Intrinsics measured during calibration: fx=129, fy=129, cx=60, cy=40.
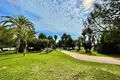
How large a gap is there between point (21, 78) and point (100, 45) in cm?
3336

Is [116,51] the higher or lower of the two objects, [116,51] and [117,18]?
the lower

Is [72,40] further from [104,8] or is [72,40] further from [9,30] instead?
[104,8]

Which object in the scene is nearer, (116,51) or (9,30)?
(9,30)

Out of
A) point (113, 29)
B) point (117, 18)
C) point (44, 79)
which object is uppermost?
A: point (117, 18)

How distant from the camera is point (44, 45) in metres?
47.1

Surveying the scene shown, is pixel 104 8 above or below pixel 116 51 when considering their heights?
above

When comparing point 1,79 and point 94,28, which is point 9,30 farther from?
point 1,79

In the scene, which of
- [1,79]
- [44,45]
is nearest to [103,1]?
[1,79]

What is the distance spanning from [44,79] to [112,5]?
827 cm

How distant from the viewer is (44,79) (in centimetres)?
660

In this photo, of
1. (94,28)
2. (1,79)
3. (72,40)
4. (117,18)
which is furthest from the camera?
(72,40)

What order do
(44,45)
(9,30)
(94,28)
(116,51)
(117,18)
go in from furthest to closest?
(44,45) → (116,51) → (9,30) → (94,28) → (117,18)

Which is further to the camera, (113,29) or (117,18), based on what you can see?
(113,29)

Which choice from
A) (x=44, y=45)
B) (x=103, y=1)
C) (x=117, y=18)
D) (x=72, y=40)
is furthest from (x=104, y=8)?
(x=72, y=40)
